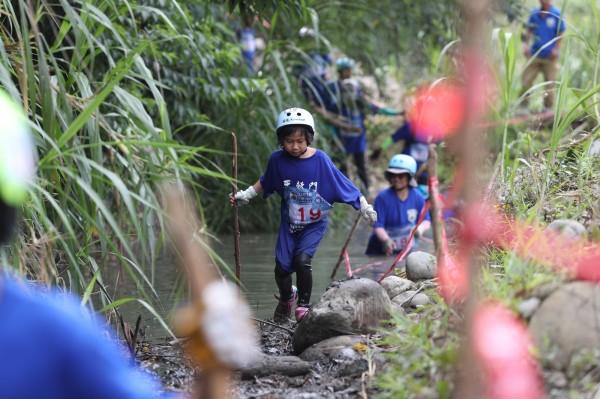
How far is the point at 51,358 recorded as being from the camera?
1.74 meters

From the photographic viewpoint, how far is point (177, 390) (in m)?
4.47

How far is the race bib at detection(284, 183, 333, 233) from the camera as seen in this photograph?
6.45 m

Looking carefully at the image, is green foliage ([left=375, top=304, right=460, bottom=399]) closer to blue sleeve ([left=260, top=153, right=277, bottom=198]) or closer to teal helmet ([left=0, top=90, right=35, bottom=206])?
teal helmet ([left=0, top=90, right=35, bottom=206])

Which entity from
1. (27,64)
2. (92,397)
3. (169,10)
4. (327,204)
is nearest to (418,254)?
(327,204)

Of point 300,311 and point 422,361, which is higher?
point 300,311

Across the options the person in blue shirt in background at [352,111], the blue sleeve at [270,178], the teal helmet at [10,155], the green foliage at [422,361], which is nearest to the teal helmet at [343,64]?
the person in blue shirt in background at [352,111]

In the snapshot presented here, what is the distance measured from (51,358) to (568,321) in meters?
2.38

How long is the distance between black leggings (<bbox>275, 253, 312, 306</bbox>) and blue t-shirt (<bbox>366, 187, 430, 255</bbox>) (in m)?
3.16

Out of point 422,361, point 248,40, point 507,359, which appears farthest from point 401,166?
point 507,359

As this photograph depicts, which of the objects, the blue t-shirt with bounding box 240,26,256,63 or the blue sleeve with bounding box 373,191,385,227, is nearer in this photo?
the blue sleeve with bounding box 373,191,385,227

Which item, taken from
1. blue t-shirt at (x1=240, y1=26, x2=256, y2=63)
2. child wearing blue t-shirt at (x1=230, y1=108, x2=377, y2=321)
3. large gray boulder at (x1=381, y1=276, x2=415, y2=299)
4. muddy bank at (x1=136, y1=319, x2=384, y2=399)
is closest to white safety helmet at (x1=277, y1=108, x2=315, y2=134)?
child wearing blue t-shirt at (x1=230, y1=108, x2=377, y2=321)

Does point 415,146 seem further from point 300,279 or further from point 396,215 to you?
point 300,279

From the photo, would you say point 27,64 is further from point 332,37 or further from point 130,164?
point 332,37

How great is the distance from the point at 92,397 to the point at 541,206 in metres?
3.77
